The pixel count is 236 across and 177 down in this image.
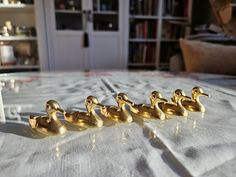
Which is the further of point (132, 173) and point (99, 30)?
point (99, 30)

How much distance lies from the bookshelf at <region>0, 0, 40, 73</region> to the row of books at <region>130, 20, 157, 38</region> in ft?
3.31

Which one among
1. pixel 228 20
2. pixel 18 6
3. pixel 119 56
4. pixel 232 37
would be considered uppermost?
pixel 18 6

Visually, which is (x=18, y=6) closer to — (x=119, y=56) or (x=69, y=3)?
(x=69, y=3)

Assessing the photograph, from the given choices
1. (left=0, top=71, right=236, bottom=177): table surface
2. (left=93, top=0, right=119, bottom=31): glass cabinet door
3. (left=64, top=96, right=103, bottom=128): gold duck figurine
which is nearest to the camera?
(left=0, top=71, right=236, bottom=177): table surface

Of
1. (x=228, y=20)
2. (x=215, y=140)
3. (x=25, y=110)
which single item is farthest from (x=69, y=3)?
(x=215, y=140)

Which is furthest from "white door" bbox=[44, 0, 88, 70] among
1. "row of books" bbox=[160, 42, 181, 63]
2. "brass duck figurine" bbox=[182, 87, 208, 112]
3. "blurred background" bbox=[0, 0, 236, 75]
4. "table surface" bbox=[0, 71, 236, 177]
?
"brass duck figurine" bbox=[182, 87, 208, 112]

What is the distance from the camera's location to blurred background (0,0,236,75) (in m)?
2.10

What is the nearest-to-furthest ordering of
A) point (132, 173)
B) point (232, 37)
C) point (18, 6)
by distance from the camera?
point (132, 173) < point (232, 37) < point (18, 6)

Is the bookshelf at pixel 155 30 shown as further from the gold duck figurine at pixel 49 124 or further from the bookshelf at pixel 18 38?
the gold duck figurine at pixel 49 124

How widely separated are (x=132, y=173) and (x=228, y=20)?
80.0 inches

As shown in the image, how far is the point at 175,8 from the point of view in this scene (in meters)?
2.35

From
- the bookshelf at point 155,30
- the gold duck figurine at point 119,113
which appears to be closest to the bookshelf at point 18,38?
the bookshelf at point 155,30

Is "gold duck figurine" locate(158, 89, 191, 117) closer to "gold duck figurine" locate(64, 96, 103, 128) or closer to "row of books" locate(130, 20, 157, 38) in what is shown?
"gold duck figurine" locate(64, 96, 103, 128)

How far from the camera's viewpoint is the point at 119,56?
231 cm
